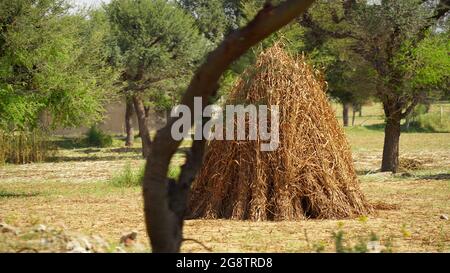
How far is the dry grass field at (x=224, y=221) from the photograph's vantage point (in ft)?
27.7

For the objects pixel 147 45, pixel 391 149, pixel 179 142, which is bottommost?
pixel 391 149

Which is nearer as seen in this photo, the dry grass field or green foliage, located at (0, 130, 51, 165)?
the dry grass field

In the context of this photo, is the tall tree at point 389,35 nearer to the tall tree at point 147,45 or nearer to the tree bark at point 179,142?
the tall tree at point 147,45

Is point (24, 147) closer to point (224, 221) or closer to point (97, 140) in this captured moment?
point (97, 140)

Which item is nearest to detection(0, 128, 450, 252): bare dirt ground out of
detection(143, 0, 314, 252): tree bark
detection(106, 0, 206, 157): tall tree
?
detection(143, 0, 314, 252): tree bark

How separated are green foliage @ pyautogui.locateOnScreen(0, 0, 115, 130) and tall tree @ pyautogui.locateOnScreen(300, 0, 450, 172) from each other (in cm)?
764

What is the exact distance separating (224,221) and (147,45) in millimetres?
23140

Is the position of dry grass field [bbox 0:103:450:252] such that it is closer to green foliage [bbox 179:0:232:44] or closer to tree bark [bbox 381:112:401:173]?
tree bark [bbox 381:112:401:173]

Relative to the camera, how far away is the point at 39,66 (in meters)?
16.4

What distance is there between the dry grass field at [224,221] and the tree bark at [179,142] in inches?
A: 49.2

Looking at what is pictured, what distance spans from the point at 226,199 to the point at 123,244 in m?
4.39

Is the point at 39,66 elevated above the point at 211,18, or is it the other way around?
the point at 211,18

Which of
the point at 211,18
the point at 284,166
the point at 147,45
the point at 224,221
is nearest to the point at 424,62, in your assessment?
the point at 284,166

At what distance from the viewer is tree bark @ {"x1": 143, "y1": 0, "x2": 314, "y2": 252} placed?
5227 mm
